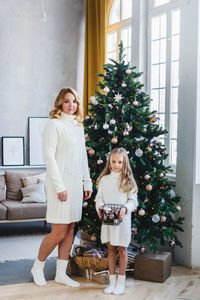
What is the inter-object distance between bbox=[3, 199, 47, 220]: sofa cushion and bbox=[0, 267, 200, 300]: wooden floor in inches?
80.4

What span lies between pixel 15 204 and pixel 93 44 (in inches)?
116

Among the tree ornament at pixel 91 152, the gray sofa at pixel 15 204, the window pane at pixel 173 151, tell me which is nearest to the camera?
the tree ornament at pixel 91 152

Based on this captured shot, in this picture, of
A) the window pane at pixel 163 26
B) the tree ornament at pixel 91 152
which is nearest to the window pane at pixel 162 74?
the window pane at pixel 163 26

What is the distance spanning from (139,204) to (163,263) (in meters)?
0.59

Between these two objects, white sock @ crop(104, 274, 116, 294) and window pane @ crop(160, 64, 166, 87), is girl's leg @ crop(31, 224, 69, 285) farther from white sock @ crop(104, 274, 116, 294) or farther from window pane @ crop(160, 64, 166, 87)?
window pane @ crop(160, 64, 166, 87)

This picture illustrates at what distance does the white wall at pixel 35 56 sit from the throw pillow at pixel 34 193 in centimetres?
126

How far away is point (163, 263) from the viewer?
3918 mm

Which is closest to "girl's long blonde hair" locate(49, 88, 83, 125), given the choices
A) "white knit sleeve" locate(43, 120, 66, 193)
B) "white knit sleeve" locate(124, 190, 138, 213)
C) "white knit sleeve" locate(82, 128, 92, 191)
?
"white knit sleeve" locate(43, 120, 66, 193)

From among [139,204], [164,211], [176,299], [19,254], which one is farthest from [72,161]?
[19,254]

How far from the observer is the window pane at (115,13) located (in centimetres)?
673

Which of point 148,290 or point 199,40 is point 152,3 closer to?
point 199,40

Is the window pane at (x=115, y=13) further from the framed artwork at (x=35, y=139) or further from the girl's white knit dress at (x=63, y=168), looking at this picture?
the girl's white knit dress at (x=63, y=168)

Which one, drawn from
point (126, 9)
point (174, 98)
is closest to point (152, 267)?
point (174, 98)

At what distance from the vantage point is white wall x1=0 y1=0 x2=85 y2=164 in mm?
7000
